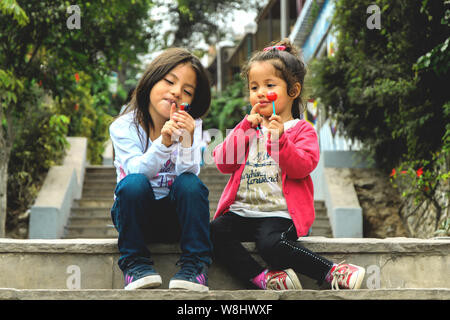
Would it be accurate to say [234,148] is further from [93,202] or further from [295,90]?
[93,202]

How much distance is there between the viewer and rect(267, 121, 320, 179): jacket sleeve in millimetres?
2838

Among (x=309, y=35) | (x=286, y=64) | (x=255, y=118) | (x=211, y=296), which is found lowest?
(x=211, y=296)

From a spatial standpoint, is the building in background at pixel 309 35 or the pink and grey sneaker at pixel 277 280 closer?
the pink and grey sneaker at pixel 277 280

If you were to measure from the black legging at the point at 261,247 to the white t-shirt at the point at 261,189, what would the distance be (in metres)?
0.04

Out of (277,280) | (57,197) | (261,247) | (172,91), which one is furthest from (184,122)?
(57,197)

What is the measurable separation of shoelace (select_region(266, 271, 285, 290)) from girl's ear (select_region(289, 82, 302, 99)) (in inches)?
37.1

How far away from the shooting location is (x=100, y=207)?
7.92 m

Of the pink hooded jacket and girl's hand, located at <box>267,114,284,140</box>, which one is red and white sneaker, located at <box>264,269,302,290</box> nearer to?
the pink hooded jacket

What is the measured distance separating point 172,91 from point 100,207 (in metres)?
5.24

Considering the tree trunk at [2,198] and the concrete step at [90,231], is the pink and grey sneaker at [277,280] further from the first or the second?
the concrete step at [90,231]

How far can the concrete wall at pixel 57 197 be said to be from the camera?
703cm

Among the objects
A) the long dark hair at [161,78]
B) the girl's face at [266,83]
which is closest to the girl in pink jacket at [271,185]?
the girl's face at [266,83]
